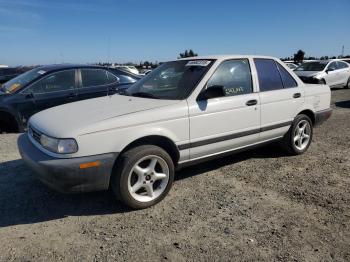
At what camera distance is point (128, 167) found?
139 inches

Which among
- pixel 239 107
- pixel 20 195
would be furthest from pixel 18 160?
pixel 239 107

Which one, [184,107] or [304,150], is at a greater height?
[184,107]

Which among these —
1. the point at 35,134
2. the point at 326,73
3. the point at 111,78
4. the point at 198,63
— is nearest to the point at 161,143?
the point at 198,63

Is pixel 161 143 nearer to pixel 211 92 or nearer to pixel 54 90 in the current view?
pixel 211 92

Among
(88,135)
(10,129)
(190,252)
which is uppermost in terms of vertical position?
(88,135)

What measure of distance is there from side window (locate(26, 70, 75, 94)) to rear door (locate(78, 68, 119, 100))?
21cm

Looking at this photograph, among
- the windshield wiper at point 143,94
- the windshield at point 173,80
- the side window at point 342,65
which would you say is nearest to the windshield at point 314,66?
the side window at point 342,65

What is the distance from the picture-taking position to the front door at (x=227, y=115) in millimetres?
4133

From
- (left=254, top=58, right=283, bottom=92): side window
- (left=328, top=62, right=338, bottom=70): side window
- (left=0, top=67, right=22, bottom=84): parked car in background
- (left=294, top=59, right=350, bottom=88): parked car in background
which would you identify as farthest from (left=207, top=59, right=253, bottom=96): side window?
(left=0, top=67, right=22, bottom=84): parked car in background

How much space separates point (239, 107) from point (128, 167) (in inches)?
70.2

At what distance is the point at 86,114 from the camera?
12.4ft

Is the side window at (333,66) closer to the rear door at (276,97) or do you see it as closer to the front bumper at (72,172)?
the rear door at (276,97)

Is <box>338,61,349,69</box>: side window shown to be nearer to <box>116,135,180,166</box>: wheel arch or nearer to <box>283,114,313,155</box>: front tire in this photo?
<box>283,114,313,155</box>: front tire

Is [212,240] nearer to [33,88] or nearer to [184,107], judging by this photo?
[184,107]
